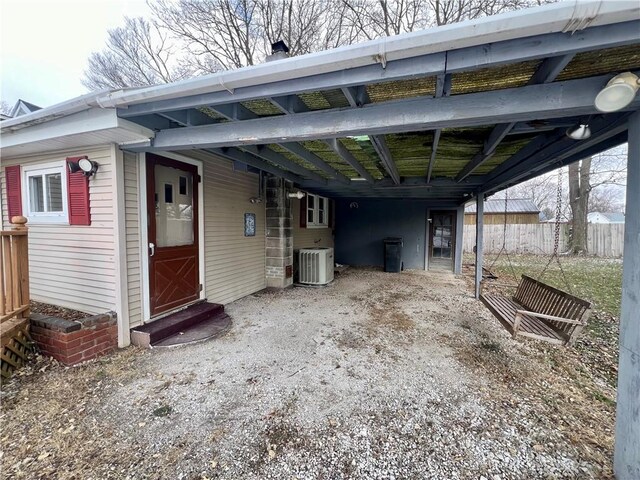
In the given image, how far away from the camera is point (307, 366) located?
281cm

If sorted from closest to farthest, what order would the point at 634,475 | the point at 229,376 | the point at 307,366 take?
the point at 634,475
the point at 229,376
the point at 307,366

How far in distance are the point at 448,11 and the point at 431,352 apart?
782cm

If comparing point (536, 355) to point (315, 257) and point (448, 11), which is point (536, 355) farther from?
point (448, 11)

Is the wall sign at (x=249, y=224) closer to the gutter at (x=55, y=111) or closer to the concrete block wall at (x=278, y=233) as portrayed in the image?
the concrete block wall at (x=278, y=233)

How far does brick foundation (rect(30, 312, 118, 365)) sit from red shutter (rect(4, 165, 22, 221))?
2.04 metres

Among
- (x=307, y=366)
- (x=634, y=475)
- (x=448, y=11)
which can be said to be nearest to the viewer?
(x=634, y=475)

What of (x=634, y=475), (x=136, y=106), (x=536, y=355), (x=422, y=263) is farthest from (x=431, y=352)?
(x=422, y=263)

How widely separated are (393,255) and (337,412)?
692 centimetres

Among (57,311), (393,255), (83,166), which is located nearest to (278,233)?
(83,166)

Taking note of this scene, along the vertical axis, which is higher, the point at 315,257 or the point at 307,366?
the point at 315,257

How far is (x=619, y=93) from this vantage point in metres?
1.39

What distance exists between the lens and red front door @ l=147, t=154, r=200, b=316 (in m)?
3.45

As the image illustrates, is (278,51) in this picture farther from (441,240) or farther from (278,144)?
(441,240)

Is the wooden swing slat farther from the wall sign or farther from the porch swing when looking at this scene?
the wall sign
